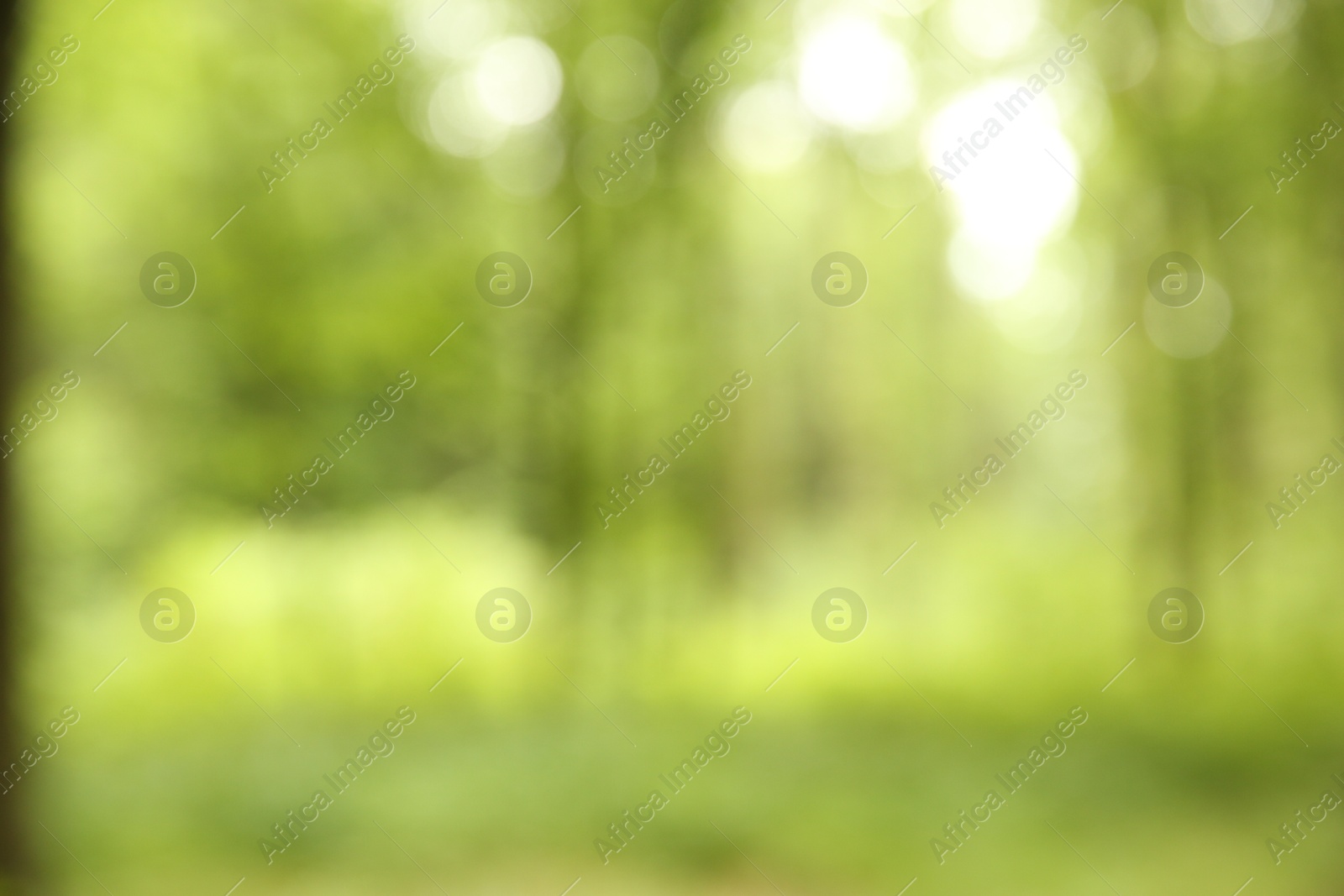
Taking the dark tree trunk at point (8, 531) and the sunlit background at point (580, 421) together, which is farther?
the sunlit background at point (580, 421)

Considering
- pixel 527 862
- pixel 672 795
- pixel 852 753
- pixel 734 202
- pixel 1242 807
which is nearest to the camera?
pixel 527 862

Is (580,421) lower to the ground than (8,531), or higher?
higher

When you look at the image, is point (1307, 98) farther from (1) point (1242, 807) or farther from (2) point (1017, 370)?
(2) point (1017, 370)

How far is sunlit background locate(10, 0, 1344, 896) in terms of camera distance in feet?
21.7

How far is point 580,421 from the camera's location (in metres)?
8.30

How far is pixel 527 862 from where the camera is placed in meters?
5.52

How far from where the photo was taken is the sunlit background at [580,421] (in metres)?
6.60

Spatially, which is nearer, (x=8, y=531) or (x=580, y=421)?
(x=8, y=531)

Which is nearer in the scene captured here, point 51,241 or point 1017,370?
point 51,241

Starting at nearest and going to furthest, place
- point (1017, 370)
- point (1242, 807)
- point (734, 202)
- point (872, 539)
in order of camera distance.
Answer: point (1242, 807)
point (734, 202)
point (872, 539)
point (1017, 370)

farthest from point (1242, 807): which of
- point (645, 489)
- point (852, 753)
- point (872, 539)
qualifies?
point (872, 539)

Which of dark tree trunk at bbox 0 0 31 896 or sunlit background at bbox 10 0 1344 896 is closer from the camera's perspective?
dark tree trunk at bbox 0 0 31 896

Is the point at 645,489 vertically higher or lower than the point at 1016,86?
lower

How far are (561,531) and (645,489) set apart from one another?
1225mm
